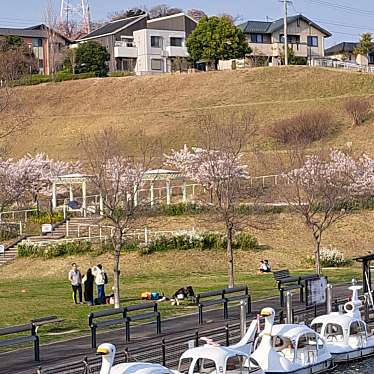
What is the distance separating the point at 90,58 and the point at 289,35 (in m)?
25.7

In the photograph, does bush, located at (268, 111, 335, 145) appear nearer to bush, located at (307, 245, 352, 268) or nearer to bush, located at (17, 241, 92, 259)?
bush, located at (307, 245, 352, 268)

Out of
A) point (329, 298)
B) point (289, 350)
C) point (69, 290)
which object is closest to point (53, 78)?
point (69, 290)

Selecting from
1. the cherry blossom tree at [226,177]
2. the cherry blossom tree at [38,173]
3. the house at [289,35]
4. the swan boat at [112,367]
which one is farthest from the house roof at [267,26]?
the swan boat at [112,367]

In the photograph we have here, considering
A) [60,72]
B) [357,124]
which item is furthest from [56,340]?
[60,72]

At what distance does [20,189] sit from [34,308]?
2733 centimetres

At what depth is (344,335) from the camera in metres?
23.2

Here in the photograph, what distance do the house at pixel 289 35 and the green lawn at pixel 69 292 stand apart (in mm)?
77234

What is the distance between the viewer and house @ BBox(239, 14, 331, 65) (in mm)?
115312

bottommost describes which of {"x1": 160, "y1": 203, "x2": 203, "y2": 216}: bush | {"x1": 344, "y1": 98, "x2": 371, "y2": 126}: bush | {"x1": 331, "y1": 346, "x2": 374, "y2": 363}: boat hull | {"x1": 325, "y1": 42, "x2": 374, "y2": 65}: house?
{"x1": 331, "y1": 346, "x2": 374, "y2": 363}: boat hull

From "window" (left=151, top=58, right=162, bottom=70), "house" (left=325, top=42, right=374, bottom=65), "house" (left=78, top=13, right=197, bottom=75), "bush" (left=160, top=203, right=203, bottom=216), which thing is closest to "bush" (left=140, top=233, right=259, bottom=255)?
"bush" (left=160, top=203, right=203, bottom=216)

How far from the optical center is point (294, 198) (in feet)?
146

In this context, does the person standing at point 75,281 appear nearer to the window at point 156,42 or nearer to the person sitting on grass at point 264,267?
the person sitting on grass at point 264,267

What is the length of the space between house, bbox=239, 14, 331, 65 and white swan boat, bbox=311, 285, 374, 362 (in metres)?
92.4

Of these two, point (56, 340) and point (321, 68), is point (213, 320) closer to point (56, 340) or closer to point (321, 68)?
point (56, 340)
